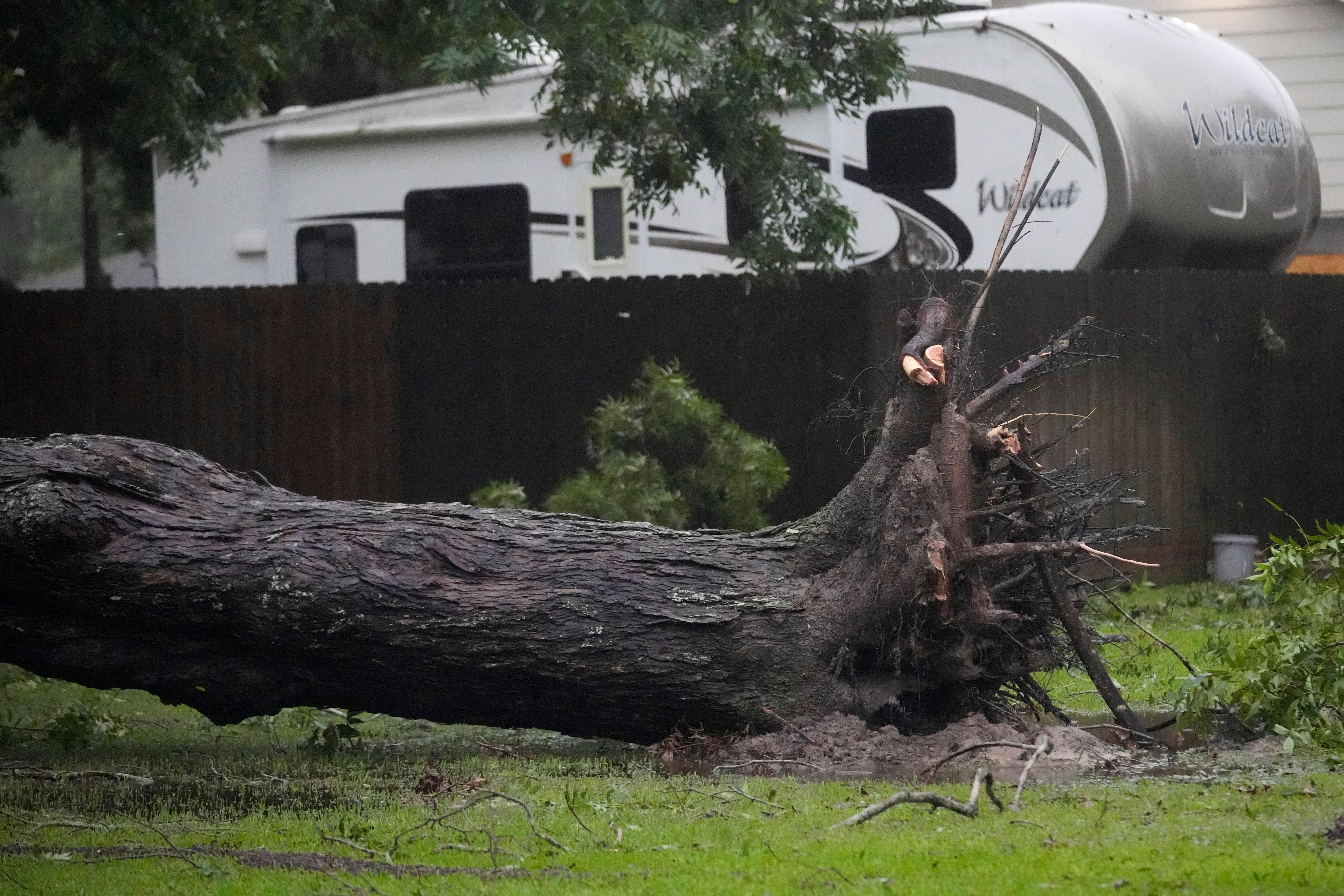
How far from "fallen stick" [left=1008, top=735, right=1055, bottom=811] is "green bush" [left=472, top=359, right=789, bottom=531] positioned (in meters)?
4.43

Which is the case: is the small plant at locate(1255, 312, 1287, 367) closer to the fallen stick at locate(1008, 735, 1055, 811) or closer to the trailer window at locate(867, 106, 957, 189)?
the trailer window at locate(867, 106, 957, 189)

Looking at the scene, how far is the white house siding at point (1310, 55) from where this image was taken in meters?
18.5

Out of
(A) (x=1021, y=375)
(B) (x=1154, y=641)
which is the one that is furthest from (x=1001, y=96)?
(A) (x=1021, y=375)

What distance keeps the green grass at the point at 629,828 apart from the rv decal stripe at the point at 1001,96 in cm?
702

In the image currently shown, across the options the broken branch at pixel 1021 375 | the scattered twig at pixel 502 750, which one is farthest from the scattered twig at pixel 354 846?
the broken branch at pixel 1021 375

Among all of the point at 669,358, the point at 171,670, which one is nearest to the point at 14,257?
the point at 669,358

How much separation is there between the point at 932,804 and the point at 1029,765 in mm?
412

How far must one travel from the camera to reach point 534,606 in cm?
691

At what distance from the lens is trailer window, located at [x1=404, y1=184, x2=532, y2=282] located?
14539 mm

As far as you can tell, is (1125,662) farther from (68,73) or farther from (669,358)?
(68,73)

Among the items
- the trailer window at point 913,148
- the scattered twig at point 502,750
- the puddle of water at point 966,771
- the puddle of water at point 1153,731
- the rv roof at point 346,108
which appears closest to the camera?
the puddle of water at point 966,771

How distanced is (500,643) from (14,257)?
2381 inches

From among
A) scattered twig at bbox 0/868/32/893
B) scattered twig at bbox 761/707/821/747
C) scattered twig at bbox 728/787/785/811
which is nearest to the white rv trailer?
scattered twig at bbox 761/707/821/747

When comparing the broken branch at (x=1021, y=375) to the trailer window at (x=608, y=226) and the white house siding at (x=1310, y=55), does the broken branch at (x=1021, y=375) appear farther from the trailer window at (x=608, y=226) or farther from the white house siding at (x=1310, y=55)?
the white house siding at (x=1310, y=55)
